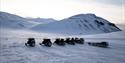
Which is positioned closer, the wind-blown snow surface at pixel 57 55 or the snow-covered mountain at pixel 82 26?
the wind-blown snow surface at pixel 57 55

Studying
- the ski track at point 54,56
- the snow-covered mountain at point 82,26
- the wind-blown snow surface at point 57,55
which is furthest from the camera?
the snow-covered mountain at point 82,26

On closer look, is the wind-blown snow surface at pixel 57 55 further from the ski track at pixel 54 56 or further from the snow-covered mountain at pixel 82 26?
the snow-covered mountain at pixel 82 26

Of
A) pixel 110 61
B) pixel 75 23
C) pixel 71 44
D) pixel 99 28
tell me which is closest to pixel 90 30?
pixel 99 28

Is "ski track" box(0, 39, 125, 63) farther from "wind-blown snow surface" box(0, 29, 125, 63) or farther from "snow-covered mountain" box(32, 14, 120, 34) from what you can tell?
"snow-covered mountain" box(32, 14, 120, 34)

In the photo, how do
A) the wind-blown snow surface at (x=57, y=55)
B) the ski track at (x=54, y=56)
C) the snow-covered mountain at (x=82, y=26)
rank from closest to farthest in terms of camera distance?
the ski track at (x=54, y=56) → the wind-blown snow surface at (x=57, y=55) → the snow-covered mountain at (x=82, y=26)

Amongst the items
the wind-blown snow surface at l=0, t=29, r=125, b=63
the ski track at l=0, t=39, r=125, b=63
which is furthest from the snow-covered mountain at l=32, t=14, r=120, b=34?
the ski track at l=0, t=39, r=125, b=63

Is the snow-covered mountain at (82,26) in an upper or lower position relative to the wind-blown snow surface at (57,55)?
upper

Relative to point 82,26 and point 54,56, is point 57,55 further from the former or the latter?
point 82,26

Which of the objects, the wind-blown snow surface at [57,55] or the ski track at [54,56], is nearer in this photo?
the ski track at [54,56]

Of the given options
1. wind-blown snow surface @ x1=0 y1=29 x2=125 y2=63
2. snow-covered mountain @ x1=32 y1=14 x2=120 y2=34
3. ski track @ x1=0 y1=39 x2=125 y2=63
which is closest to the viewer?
ski track @ x1=0 y1=39 x2=125 y2=63

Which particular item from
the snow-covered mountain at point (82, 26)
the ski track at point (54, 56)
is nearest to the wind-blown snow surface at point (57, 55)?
the ski track at point (54, 56)

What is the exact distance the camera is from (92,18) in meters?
155

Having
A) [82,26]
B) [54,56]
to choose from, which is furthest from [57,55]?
[82,26]

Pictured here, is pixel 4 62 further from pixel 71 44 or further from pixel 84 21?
pixel 84 21
